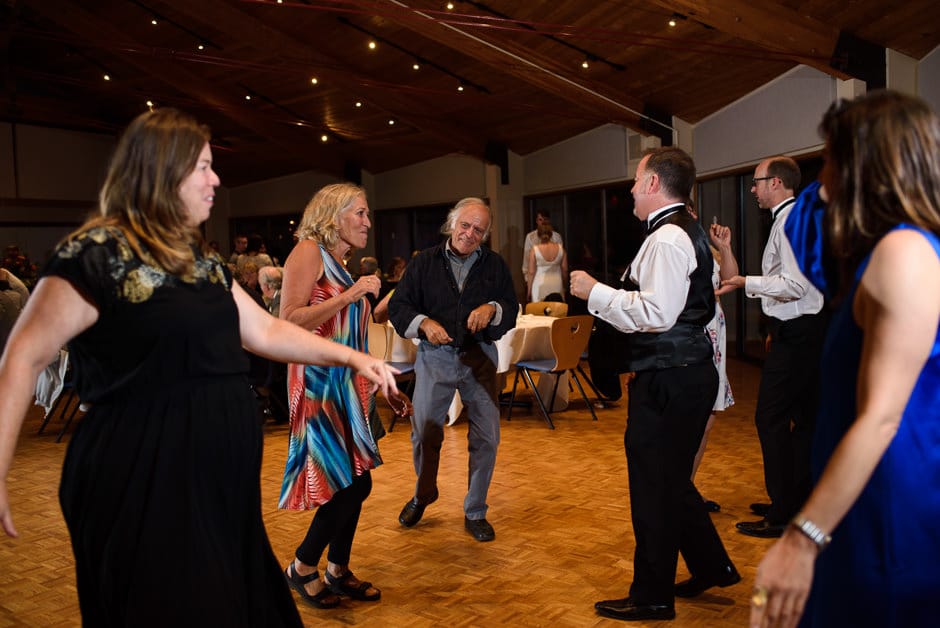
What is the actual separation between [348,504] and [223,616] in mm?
1428

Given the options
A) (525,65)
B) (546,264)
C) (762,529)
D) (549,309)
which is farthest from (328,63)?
(762,529)

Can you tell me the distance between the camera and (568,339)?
661 cm

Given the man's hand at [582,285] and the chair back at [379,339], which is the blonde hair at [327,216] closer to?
the man's hand at [582,285]

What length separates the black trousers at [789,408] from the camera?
3836mm

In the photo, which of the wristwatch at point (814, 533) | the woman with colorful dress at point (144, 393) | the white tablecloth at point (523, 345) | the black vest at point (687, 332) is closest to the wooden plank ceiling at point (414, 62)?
the white tablecloth at point (523, 345)

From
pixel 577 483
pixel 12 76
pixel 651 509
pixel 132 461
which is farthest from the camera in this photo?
pixel 12 76

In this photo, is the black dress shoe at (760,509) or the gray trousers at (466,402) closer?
the gray trousers at (466,402)

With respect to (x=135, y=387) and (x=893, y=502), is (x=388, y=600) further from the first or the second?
(x=893, y=502)

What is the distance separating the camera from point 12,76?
12.7 metres

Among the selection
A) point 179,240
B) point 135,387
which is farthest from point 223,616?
point 179,240

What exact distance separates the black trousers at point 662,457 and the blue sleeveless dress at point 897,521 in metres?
1.41

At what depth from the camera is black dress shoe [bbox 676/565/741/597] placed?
313 cm

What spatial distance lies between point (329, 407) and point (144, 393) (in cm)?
140

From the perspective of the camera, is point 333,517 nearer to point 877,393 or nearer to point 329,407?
point 329,407
